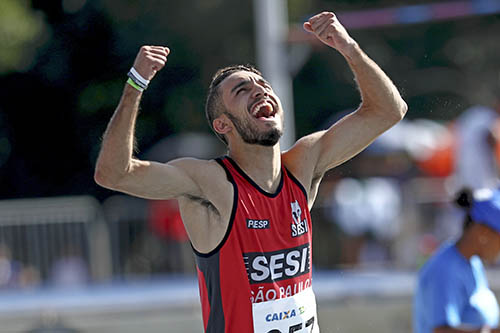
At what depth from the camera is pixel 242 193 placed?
144 inches

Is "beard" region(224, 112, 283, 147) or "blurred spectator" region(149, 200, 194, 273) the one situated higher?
"beard" region(224, 112, 283, 147)

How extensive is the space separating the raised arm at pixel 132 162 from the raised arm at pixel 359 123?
2.03 ft

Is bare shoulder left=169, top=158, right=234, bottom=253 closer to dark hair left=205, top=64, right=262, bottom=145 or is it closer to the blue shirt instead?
dark hair left=205, top=64, right=262, bottom=145

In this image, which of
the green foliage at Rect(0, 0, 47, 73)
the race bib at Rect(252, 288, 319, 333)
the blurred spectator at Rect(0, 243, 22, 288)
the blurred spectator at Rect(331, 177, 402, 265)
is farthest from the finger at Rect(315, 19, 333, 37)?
the green foliage at Rect(0, 0, 47, 73)

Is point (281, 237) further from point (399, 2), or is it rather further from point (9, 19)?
point (399, 2)

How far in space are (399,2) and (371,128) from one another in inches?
604

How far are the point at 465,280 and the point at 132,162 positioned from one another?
7.13ft

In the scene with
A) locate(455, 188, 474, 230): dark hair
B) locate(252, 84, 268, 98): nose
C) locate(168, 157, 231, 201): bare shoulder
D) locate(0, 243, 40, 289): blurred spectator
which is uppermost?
locate(252, 84, 268, 98): nose

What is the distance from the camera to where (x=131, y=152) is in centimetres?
348

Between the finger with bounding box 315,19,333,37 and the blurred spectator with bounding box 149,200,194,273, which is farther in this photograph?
the blurred spectator with bounding box 149,200,194,273

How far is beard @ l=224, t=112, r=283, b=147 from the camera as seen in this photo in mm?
3664

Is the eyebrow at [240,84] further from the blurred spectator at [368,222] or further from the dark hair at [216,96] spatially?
the blurred spectator at [368,222]

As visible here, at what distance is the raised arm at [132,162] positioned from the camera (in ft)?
11.3

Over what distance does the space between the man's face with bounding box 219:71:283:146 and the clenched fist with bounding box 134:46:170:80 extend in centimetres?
37
